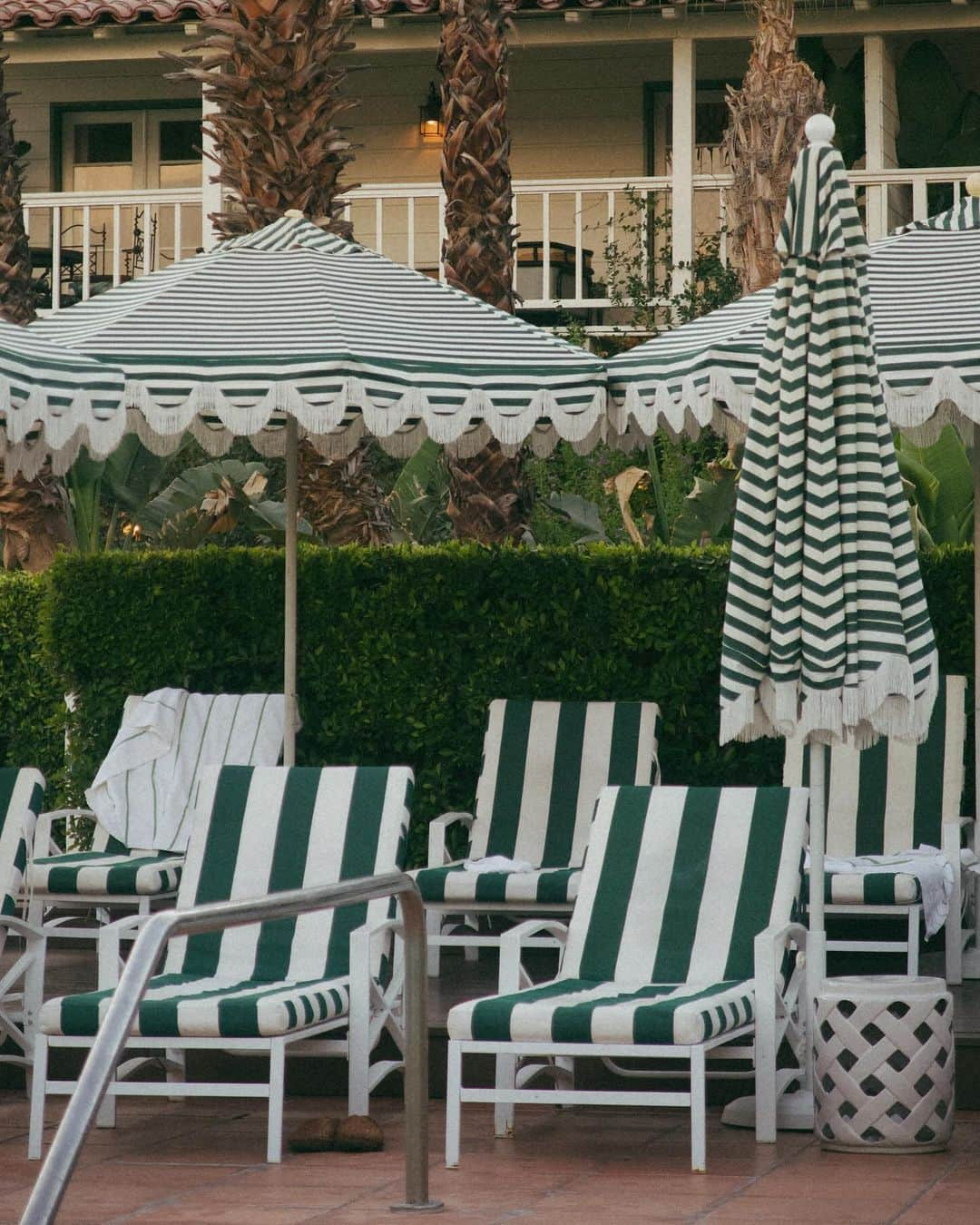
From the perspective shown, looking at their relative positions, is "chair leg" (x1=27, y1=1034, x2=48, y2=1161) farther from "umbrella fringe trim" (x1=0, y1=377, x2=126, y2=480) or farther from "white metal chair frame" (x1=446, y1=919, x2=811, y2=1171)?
"umbrella fringe trim" (x1=0, y1=377, x2=126, y2=480)

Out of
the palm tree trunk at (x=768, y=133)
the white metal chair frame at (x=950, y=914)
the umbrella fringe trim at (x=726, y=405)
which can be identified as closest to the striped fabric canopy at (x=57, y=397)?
the umbrella fringe trim at (x=726, y=405)

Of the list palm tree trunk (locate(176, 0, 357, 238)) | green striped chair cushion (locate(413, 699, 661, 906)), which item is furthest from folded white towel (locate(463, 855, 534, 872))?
palm tree trunk (locate(176, 0, 357, 238))

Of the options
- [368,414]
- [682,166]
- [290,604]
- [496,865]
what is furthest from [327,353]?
[682,166]

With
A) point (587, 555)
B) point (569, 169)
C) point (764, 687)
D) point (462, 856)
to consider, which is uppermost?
point (569, 169)

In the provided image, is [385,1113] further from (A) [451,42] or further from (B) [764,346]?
(A) [451,42]

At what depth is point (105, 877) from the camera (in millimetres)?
8867

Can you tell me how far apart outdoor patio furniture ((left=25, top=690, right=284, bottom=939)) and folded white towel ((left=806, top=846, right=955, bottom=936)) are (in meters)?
2.97

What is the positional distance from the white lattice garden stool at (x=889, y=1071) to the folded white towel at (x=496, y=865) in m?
2.50

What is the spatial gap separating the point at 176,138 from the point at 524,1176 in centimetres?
1708

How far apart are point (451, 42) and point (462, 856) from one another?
6.06 meters

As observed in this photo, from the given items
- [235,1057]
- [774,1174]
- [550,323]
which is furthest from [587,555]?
[550,323]

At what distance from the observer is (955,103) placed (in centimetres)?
1936

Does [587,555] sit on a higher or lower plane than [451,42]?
lower

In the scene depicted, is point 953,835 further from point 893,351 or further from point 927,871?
point 893,351
